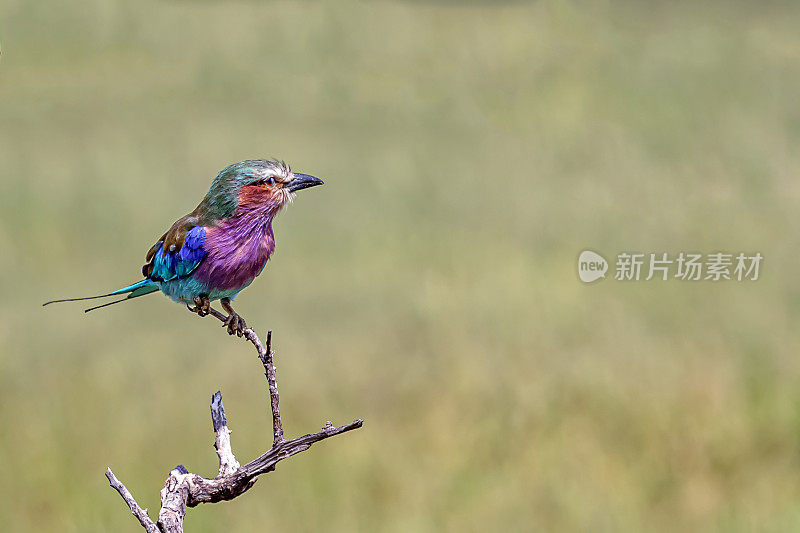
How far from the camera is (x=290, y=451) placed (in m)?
1.93

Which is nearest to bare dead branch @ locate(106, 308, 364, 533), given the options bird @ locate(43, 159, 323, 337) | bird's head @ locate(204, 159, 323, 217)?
bird @ locate(43, 159, 323, 337)

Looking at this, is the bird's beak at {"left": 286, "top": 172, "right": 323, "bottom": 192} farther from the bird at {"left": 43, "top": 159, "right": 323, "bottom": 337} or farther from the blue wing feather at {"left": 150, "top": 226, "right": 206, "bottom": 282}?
the blue wing feather at {"left": 150, "top": 226, "right": 206, "bottom": 282}

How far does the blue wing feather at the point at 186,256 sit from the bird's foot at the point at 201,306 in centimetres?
6

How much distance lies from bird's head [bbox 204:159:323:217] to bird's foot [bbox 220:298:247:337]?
242 millimetres

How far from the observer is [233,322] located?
1968 mm

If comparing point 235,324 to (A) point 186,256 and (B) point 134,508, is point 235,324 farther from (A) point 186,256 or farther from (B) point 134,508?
(B) point 134,508

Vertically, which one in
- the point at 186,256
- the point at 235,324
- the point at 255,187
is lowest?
the point at 235,324

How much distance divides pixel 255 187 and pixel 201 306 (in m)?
0.29

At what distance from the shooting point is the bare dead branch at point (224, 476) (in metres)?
1.87

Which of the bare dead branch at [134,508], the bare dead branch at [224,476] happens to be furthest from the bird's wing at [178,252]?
the bare dead branch at [134,508]

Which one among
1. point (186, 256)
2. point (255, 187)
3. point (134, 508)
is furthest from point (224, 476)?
point (255, 187)

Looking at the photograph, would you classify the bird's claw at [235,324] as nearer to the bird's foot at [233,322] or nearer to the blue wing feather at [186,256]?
the bird's foot at [233,322]

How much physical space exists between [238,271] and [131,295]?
0.99 ft

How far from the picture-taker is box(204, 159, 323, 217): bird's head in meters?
1.81
